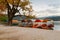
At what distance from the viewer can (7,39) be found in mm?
6586

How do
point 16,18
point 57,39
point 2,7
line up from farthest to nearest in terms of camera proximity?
point 16,18 → point 2,7 → point 57,39

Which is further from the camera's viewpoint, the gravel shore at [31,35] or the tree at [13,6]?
the tree at [13,6]

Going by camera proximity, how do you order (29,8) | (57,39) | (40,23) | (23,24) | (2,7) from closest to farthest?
1. (57,39)
2. (40,23)
3. (23,24)
4. (2,7)
5. (29,8)

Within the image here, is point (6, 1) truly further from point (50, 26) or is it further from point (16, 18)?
point (50, 26)

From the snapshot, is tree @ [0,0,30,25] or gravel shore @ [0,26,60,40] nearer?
gravel shore @ [0,26,60,40]

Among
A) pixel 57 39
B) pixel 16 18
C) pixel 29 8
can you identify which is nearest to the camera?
pixel 57 39

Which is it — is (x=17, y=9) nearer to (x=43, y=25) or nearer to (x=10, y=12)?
(x=10, y=12)

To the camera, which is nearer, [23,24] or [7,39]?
[7,39]

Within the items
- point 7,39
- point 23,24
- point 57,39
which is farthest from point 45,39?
point 23,24

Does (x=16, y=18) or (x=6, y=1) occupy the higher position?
(x=6, y=1)

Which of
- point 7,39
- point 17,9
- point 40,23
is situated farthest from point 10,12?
point 7,39

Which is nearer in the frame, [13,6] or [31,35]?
[31,35]

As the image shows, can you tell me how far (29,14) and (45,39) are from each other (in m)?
15.5

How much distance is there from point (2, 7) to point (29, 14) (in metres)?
3.91
